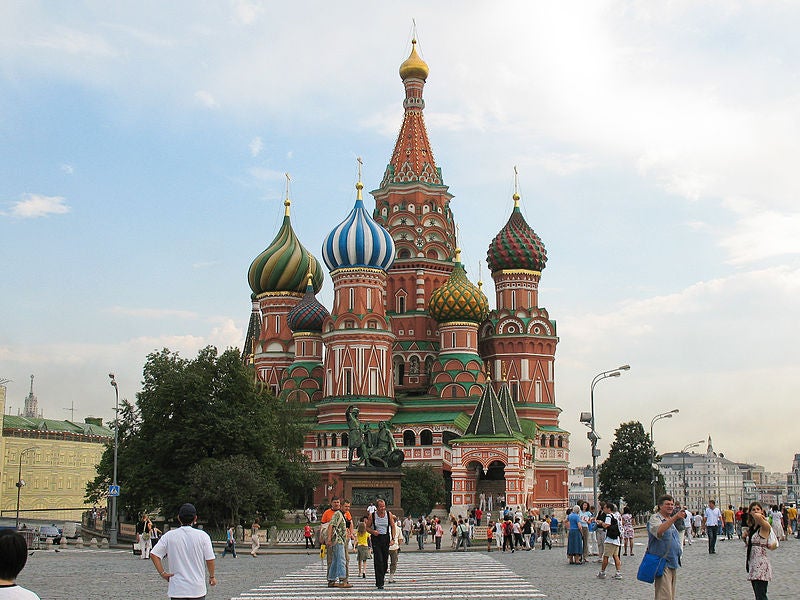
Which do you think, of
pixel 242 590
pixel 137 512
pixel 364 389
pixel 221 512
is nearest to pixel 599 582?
pixel 242 590

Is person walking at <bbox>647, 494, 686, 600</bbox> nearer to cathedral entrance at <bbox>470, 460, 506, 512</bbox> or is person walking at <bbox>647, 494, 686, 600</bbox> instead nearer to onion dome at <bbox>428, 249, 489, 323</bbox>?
cathedral entrance at <bbox>470, 460, 506, 512</bbox>

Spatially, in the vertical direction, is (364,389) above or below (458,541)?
above

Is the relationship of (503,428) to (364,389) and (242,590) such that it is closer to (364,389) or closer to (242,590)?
(364,389)

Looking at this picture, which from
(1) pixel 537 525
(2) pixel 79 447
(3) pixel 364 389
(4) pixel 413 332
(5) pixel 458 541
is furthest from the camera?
(2) pixel 79 447

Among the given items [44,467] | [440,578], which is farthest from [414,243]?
[440,578]

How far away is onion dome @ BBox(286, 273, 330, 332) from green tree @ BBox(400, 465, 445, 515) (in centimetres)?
1421

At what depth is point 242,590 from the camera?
59.4 feet

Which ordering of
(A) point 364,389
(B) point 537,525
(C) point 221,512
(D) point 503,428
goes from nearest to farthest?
(C) point 221,512, (B) point 537,525, (D) point 503,428, (A) point 364,389

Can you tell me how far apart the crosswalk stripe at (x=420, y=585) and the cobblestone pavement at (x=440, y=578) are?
0.7 inches

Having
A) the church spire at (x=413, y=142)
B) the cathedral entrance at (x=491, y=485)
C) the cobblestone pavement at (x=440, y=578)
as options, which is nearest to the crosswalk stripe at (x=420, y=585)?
the cobblestone pavement at (x=440, y=578)

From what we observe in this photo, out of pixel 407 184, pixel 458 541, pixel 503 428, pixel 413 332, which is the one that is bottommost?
pixel 458 541

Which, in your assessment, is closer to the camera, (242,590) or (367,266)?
(242,590)

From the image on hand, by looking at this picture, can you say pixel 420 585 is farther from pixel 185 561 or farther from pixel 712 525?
pixel 712 525

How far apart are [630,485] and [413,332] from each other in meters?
18.8
